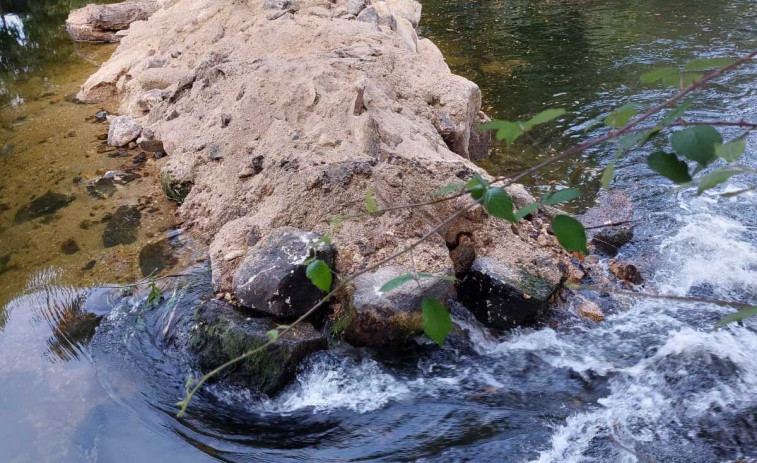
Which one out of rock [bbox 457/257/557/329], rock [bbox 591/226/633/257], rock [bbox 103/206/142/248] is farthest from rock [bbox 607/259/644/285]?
rock [bbox 103/206/142/248]

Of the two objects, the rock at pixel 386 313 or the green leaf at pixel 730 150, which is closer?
the green leaf at pixel 730 150

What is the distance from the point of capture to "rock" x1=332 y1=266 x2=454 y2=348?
3.45m

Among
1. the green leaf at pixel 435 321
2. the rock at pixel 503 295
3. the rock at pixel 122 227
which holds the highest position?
the green leaf at pixel 435 321

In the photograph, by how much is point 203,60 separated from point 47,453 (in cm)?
436

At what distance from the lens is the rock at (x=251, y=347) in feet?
10.9

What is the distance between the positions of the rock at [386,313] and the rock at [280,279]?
234mm

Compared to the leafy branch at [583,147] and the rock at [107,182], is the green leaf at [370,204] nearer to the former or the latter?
the leafy branch at [583,147]

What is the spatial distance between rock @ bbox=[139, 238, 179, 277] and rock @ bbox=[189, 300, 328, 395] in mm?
965

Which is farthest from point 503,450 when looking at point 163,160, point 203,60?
point 203,60

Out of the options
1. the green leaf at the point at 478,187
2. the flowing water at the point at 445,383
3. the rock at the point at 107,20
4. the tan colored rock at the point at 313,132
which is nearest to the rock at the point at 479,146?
the tan colored rock at the point at 313,132

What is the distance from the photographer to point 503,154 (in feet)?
20.1

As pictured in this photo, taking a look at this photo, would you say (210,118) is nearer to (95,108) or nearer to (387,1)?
(95,108)

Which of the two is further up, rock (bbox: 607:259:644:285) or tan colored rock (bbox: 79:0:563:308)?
tan colored rock (bbox: 79:0:563:308)

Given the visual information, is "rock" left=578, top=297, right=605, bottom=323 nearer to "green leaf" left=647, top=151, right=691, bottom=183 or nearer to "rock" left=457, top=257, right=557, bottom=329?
"rock" left=457, top=257, right=557, bottom=329
